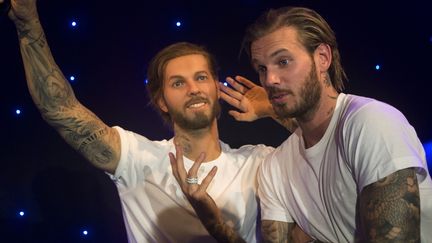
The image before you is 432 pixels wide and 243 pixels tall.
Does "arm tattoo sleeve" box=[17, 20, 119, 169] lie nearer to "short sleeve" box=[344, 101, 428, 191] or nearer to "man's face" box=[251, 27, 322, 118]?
"man's face" box=[251, 27, 322, 118]

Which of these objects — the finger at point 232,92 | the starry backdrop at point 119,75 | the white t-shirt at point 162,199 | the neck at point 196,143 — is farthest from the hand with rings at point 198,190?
the starry backdrop at point 119,75

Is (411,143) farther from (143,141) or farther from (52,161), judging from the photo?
(52,161)

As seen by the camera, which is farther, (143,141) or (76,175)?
(76,175)

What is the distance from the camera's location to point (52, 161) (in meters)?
2.50

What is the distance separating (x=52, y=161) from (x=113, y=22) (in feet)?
2.72

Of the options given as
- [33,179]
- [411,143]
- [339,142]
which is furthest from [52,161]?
[411,143]

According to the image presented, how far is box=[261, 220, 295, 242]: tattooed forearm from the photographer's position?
70.0 inches

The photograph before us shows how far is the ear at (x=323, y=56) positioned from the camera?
1.71 metres

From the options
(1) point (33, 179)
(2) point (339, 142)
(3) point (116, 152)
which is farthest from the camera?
(1) point (33, 179)

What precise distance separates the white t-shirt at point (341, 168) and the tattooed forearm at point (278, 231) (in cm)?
2

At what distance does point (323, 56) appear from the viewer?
5.65 feet

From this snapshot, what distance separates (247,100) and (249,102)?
2cm

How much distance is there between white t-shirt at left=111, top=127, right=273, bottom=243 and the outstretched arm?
0.35 meters

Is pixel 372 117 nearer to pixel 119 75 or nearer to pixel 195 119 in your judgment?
pixel 195 119
